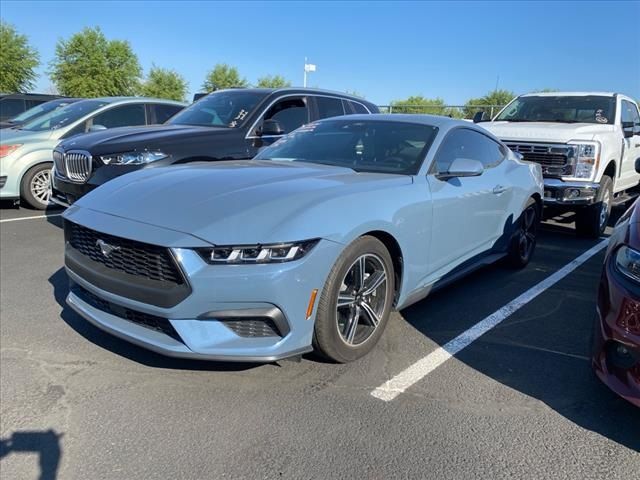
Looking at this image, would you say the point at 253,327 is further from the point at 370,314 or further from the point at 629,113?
the point at 629,113

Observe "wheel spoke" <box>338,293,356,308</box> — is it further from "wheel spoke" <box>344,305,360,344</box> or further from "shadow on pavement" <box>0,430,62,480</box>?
"shadow on pavement" <box>0,430,62,480</box>

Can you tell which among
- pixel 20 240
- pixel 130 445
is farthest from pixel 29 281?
pixel 130 445

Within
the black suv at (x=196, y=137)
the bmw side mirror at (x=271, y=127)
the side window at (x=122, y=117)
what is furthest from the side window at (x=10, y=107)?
the bmw side mirror at (x=271, y=127)

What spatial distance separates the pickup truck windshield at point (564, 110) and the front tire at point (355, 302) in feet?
19.7

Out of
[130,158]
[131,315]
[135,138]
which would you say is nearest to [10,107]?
[135,138]

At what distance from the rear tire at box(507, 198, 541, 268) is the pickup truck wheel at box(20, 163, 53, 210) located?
6.49m

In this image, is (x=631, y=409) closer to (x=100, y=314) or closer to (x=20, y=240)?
(x=100, y=314)

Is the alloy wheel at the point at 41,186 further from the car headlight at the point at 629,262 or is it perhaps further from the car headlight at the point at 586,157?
the car headlight at the point at 629,262

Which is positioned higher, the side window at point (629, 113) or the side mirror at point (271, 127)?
the side window at point (629, 113)

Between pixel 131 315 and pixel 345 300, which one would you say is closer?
pixel 131 315

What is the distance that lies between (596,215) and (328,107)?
12.8 ft

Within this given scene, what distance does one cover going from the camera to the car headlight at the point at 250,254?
8.56 feet

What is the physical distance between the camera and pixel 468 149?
458 cm

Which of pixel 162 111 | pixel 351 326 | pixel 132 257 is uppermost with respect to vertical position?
pixel 162 111
